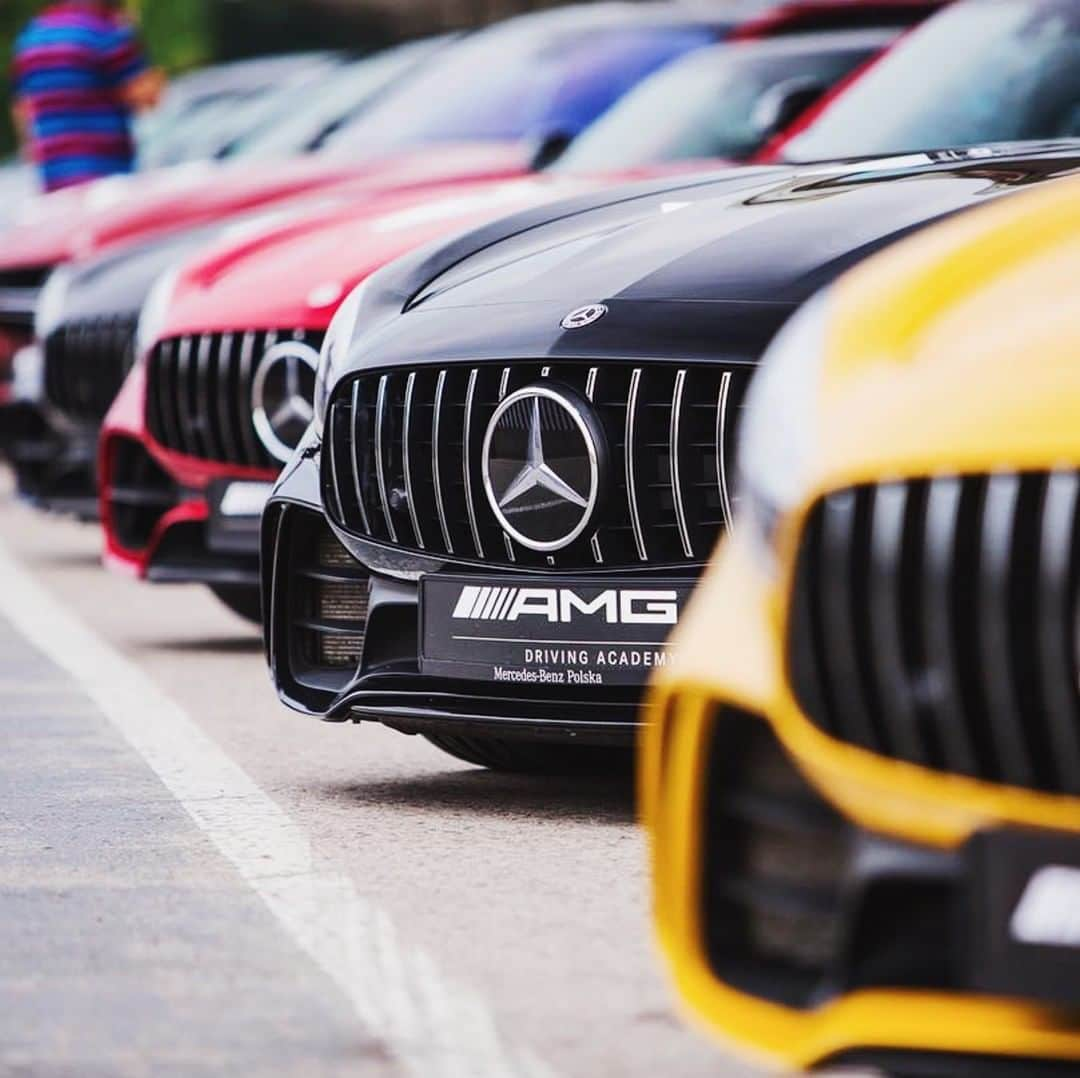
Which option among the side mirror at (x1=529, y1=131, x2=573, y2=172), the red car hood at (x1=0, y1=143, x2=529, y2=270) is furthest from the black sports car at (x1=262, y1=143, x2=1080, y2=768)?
the red car hood at (x1=0, y1=143, x2=529, y2=270)

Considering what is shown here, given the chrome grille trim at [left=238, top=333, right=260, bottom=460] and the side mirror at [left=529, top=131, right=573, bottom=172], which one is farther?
the side mirror at [left=529, top=131, right=573, bottom=172]

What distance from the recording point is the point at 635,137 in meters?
8.55

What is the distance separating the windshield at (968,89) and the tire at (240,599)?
1.92m

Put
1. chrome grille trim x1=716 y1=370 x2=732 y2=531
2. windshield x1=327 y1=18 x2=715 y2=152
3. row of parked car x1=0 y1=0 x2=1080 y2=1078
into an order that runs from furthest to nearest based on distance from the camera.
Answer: windshield x1=327 y1=18 x2=715 y2=152
chrome grille trim x1=716 y1=370 x2=732 y2=531
row of parked car x1=0 y1=0 x2=1080 y2=1078

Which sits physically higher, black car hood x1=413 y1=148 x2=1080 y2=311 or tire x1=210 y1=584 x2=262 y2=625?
black car hood x1=413 y1=148 x2=1080 y2=311

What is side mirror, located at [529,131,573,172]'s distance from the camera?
8727 millimetres

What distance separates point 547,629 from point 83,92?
9.57 metres

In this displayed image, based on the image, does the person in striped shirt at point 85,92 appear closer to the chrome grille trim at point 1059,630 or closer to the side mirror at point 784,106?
the side mirror at point 784,106

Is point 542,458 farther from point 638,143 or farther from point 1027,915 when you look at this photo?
point 638,143

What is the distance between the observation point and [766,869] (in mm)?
3152

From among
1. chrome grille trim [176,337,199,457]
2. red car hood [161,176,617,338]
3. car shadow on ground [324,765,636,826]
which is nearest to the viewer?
car shadow on ground [324,765,636,826]

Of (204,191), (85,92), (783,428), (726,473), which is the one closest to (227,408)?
(726,473)

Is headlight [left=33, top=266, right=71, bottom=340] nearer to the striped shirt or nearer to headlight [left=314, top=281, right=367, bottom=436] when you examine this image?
the striped shirt

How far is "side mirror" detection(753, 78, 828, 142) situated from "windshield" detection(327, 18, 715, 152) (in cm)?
248
